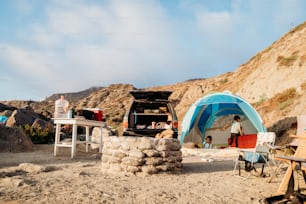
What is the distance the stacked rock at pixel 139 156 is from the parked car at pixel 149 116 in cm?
164

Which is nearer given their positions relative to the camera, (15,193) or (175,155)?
(15,193)

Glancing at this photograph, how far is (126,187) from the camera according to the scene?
16.6 feet

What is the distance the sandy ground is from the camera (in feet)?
14.2

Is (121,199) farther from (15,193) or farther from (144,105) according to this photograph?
(144,105)

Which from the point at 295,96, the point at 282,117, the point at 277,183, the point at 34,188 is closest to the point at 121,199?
the point at 34,188

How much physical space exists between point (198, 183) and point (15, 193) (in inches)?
121

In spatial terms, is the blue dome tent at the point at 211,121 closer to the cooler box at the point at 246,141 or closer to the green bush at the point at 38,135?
the cooler box at the point at 246,141

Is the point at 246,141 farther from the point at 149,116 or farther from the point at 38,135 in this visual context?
the point at 38,135

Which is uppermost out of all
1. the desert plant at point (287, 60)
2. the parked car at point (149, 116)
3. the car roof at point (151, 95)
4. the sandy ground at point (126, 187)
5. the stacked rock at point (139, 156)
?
the desert plant at point (287, 60)

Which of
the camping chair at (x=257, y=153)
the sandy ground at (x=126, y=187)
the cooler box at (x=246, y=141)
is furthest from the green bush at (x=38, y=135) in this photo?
the camping chair at (x=257, y=153)

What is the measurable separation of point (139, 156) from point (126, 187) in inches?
45.6

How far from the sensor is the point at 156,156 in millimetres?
6305

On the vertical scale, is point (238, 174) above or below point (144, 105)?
below

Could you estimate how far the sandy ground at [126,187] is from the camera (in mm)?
4324
